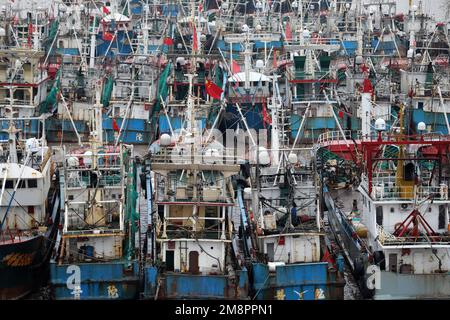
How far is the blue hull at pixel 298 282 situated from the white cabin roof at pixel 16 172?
632 cm

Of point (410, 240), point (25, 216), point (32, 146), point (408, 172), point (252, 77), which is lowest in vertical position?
point (410, 240)

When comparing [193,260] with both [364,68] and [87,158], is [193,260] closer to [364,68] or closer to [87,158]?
[87,158]

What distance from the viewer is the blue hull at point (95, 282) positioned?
28859 mm

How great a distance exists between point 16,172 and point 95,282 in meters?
4.30

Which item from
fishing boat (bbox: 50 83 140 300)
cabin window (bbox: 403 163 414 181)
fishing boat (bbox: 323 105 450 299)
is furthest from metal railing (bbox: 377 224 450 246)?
fishing boat (bbox: 50 83 140 300)

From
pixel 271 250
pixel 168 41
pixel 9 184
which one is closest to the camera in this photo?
pixel 271 250

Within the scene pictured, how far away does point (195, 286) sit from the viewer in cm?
2823

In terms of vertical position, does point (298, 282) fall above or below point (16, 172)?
below

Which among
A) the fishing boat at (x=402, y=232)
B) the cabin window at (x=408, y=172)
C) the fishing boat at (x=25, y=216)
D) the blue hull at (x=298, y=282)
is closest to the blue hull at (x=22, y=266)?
the fishing boat at (x=25, y=216)

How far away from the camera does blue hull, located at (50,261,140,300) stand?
28.9 m

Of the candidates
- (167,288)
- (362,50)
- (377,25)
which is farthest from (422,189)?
(377,25)

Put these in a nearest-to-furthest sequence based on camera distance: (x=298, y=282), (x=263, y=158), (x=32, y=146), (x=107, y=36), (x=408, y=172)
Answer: (x=298, y=282), (x=408, y=172), (x=263, y=158), (x=32, y=146), (x=107, y=36)

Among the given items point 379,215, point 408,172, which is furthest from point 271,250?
point 408,172

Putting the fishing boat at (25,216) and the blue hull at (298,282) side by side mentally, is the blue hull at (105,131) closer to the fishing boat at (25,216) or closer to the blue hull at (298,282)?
the fishing boat at (25,216)
